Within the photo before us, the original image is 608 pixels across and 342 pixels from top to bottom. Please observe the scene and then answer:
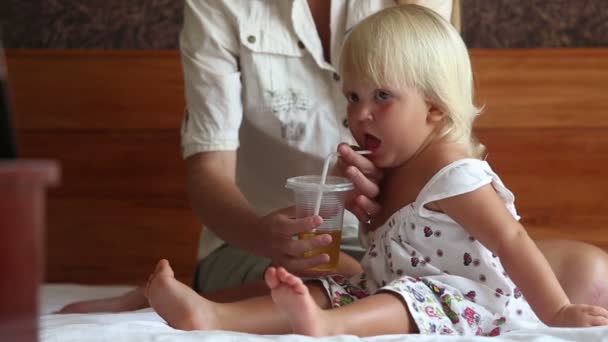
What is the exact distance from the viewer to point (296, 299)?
1.20 metres

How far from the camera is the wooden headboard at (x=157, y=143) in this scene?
2.23m

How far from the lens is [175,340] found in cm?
111

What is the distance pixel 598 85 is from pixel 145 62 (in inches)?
41.3

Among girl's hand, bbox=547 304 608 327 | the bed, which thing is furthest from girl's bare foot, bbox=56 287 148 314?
girl's hand, bbox=547 304 608 327

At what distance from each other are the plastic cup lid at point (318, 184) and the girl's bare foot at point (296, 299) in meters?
0.20

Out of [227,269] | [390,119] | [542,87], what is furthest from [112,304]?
[542,87]

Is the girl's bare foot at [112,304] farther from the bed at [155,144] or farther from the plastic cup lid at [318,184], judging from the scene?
the plastic cup lid at [318,184]

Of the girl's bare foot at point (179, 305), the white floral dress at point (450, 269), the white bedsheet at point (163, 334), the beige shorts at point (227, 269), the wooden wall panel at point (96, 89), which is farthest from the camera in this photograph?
the wooden wall panel at point (96, 89)

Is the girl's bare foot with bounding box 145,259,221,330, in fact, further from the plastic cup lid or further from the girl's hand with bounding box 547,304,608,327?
the girl's hand with bounding box 547,304,608,327

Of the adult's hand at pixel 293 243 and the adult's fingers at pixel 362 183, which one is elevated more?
the adult's fingers at pixel 362 183

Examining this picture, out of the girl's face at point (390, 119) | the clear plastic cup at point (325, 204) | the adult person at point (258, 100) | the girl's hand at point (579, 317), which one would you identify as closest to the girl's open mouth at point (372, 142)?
the girl's face at point (390, 119)

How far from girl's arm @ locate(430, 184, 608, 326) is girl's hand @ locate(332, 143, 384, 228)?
13 cm

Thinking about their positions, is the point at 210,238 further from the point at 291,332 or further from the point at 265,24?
the point at 291,332

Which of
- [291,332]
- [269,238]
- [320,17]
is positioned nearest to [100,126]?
[320,17]
